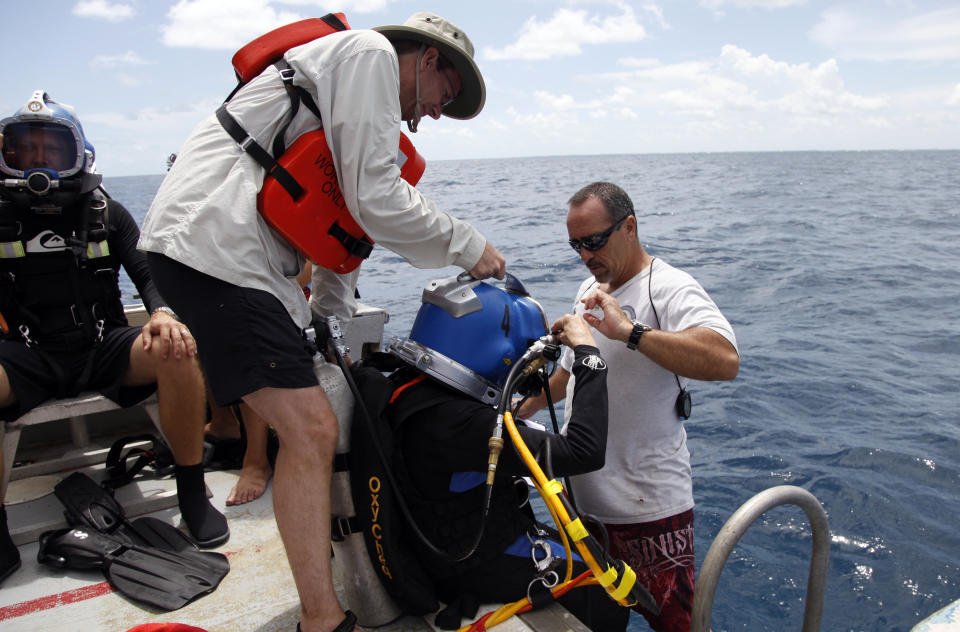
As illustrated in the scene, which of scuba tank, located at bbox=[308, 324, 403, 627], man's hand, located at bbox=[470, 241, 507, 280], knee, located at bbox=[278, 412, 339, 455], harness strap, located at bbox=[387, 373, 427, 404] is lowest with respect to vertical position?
scuba tank, located at bbox=[308, 324, 403, 627]

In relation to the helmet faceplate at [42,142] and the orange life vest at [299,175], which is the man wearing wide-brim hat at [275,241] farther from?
the helmet faceplate at [42,142]

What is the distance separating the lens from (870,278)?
11.9 m

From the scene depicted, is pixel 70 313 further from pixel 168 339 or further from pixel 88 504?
pixel 88 504

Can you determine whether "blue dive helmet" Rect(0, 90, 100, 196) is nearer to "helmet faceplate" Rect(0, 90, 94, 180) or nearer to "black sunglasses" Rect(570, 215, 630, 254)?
"helmet faceplate" Rect(0, 90, 94, 180)

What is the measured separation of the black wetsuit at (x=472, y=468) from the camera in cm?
200

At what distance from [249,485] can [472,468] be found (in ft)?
5.84

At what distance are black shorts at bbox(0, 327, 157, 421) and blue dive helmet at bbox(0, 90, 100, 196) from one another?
27.7 inches

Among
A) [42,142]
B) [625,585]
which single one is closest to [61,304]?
[42,142]

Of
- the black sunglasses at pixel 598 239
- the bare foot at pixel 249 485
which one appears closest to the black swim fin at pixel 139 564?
the bare foot at pixel 249 485

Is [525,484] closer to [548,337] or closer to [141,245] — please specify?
[548,337]

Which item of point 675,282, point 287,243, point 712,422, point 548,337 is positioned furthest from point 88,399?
point 712,422

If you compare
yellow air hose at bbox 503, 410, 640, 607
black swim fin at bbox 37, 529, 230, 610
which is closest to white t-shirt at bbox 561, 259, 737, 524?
yellow air hose at bbox 503, 410, 640, 607

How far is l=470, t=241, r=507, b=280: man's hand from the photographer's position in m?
2.24

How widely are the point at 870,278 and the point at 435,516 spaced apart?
12146 mm
